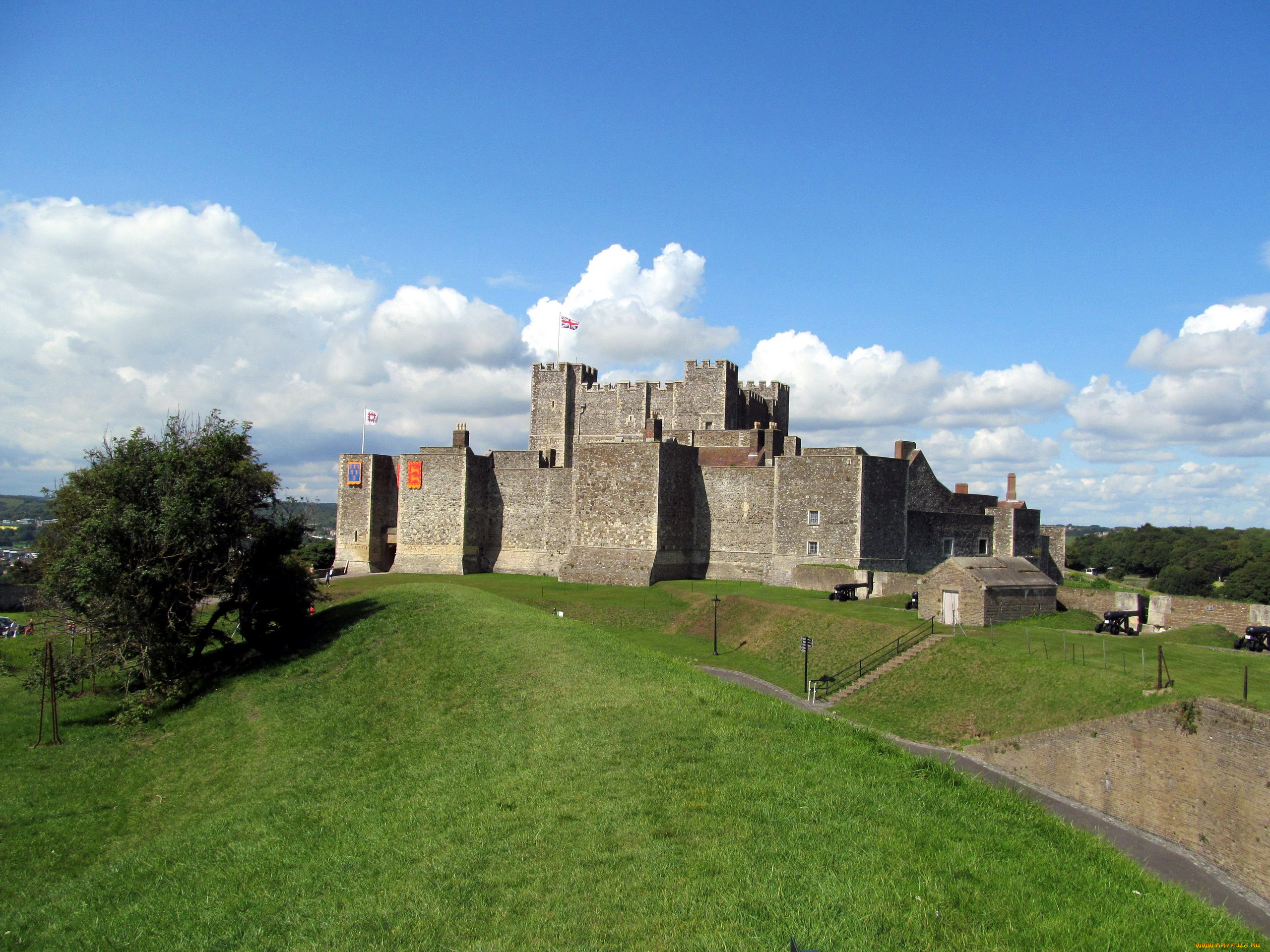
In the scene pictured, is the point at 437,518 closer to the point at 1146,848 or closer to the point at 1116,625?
the point at 1116,625

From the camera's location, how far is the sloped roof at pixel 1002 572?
30875 millimetres

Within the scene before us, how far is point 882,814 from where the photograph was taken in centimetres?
1045

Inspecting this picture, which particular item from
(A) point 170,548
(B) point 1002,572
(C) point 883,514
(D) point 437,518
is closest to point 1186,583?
(C) point 883,514

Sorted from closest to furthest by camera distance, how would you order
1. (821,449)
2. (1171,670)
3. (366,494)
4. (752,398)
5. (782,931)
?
(782,931) → (1171,670) → (821,449) → (366,494) → (752,398)

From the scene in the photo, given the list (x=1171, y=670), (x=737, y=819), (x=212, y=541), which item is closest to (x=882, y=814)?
(x=737, y=819)

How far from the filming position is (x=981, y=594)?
99.1ft

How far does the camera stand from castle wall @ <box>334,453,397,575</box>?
5262 cm

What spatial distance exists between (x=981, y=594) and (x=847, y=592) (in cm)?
741

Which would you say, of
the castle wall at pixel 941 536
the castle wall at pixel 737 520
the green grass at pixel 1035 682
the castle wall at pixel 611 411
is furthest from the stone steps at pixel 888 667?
the castle wall at pixel 611 411

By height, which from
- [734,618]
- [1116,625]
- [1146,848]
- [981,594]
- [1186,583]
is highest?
[981,594]

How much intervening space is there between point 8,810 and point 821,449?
33913mm

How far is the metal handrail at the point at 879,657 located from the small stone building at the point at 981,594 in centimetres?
170

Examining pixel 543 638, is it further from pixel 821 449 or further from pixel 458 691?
pixel 821 449

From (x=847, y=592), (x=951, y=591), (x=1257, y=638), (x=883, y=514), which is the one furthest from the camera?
(x=883, y=514)
